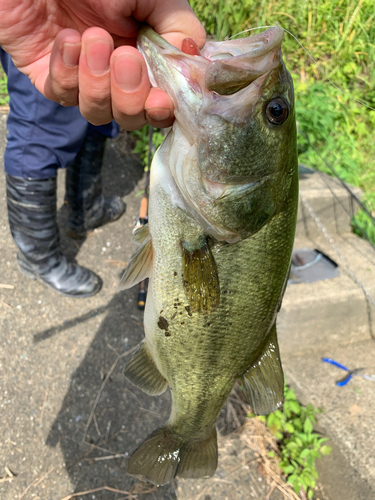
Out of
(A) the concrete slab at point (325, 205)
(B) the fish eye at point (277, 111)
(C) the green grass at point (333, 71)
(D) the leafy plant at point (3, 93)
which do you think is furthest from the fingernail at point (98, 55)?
(D) the leafy plant at point (3, 93)

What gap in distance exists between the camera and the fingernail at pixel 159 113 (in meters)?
1.15

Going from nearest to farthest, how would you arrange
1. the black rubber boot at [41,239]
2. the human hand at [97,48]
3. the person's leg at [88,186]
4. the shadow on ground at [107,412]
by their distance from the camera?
the human hand at [97,48] < the shadow on ground at [107,412] < the black rubber boot at [41,239] < the person's leg at [88,186]

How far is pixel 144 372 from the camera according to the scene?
1556 millimetres

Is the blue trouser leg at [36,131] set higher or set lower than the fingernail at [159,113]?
lower

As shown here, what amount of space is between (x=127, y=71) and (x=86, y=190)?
94.5 inches

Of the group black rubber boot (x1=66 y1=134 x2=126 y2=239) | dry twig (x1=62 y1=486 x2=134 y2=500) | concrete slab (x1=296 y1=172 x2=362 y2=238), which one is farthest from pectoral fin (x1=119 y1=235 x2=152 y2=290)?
concrete slab (x1=296 y1=172 x2=362 y2=238)

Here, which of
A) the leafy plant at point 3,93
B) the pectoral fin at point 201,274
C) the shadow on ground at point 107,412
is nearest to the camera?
the pectoral fin at point 201,274

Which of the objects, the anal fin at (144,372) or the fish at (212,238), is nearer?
the fish at (212,238)

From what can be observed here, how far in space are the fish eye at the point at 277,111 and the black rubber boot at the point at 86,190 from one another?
7.83ft

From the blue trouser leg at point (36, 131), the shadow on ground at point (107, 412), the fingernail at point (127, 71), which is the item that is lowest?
the shadow on ground at point (107, 412)

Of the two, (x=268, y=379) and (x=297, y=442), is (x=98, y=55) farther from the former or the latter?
(x=297, y=442)

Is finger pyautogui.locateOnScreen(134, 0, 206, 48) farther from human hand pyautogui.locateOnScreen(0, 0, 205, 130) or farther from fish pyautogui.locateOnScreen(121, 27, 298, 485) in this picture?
fish pyautogui.locateOnScreen(121, 27, 298, 485)

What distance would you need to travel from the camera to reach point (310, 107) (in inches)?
175

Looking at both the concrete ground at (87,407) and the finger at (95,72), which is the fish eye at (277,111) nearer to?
the finger at (95,72)
